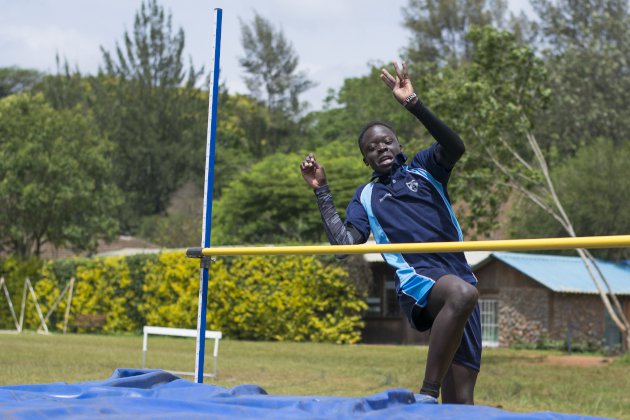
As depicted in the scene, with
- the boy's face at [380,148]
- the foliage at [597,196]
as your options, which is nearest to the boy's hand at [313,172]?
the boy's face at [380,148]

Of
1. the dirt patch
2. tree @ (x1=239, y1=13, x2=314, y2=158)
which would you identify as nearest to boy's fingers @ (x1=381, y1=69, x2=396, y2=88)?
the dirt patch

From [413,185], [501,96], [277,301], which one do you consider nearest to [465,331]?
[413,185]

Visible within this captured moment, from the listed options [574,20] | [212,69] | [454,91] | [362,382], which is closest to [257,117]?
[574,20]

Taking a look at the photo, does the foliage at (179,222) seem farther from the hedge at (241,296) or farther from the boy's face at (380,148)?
the boy's face at (380,148)

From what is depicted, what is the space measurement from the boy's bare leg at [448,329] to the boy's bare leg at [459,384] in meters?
0.29

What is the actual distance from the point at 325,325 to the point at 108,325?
7407 millimetres

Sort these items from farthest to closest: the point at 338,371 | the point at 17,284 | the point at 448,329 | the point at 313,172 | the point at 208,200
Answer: the point at 17,284, the point at 338,371, the point at 208,200, the point at 313,172, the point at 448,329

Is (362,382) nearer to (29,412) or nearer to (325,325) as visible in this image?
(29,412)

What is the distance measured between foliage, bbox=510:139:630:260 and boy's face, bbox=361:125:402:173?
86.2 ft

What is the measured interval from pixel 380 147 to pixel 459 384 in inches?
48.7

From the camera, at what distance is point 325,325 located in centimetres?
2952

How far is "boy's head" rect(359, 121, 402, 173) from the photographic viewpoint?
526 cm

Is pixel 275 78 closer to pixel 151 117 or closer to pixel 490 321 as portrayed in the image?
pixel 151 117

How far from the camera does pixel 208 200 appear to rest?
263 inches
